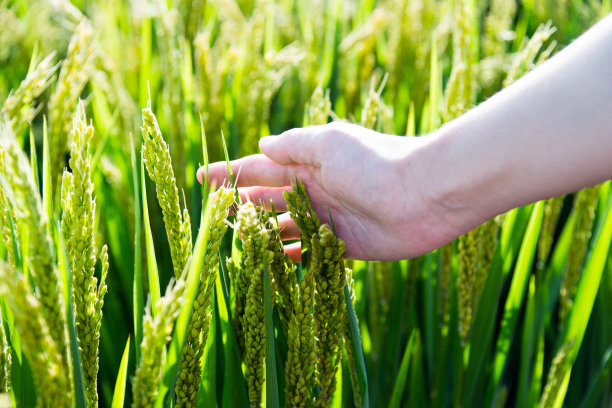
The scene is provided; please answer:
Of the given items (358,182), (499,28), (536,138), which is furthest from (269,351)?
(499,28)

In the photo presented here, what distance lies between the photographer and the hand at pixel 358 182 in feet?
2.79

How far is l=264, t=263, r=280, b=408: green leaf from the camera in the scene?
655mm

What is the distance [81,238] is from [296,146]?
39cm

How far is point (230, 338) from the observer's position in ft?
2.43

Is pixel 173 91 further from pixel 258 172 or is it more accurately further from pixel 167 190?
pixel 167 190

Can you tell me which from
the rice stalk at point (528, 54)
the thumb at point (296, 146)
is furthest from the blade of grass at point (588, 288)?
the thumb at point (296, 146)

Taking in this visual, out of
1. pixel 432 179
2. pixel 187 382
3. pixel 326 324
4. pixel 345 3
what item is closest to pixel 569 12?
pixel 345 3

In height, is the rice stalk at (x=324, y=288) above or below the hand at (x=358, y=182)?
below

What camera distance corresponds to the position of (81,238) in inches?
24.2

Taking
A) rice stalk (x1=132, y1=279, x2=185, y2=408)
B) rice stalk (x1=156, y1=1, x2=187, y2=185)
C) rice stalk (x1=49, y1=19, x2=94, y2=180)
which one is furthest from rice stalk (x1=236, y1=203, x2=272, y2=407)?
rice stalk (x1=156, y1=1, x2=187, y2=185)

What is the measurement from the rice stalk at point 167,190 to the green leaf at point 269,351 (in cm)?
11

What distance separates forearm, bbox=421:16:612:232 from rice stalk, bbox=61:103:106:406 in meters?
0.50

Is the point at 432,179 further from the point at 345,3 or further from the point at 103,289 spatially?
the point at 345,3

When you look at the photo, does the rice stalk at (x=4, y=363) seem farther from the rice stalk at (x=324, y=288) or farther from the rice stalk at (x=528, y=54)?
the rice stalk at (x=528, y=54)
